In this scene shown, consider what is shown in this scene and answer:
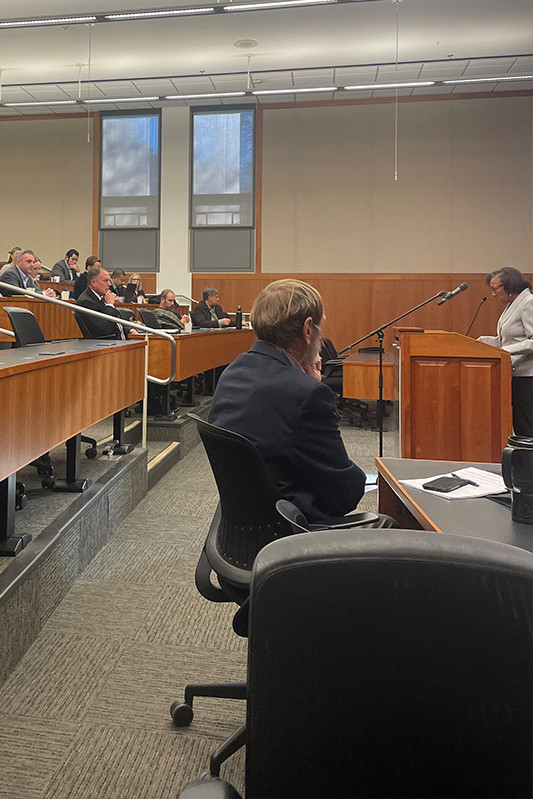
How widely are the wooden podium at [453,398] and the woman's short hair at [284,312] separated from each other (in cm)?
164

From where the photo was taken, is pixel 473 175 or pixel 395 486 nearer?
pixel 395 486

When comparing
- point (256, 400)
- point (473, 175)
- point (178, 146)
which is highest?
point (178, 146)

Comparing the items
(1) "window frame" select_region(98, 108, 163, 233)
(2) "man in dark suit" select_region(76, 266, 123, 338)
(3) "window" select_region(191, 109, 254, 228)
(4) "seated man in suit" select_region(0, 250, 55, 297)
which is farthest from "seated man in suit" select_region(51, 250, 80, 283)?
(2) "man in dark suit" select_region(76, 266, 123, 338)

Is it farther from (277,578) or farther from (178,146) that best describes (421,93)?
(277,578)

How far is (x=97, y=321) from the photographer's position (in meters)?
4.31

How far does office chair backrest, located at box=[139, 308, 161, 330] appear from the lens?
5.10 m

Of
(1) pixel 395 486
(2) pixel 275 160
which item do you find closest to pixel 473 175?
(2) pixel 275 160

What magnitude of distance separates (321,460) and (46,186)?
1015 centimetres

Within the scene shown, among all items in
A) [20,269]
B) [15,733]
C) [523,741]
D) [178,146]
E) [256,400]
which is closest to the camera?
[523,741]

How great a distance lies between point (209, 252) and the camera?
967 centimetres

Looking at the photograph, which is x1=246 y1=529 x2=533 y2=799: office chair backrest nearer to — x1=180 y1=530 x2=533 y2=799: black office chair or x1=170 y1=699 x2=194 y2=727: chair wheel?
x1=180 y1=530 x2=533 y2=799: black office chair

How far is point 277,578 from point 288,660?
8 cm

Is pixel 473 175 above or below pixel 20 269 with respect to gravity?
above

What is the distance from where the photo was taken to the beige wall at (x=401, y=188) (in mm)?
8898
